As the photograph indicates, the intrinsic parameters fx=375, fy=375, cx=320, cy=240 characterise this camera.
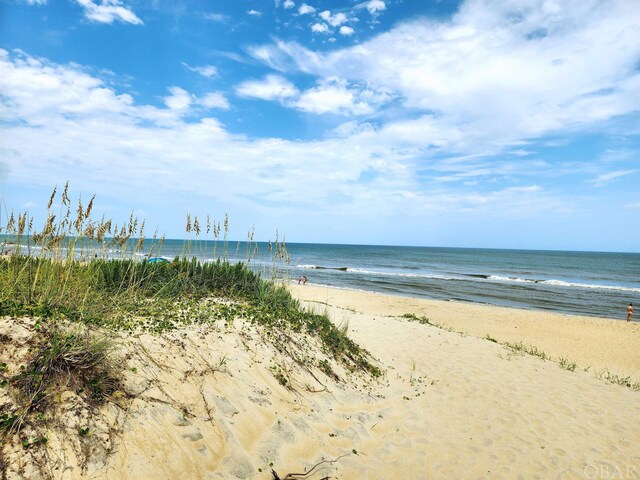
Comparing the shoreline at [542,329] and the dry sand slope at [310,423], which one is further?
the shoreline at [542,329]

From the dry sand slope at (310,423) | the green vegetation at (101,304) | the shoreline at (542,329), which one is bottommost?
the shoreline at (542,329)

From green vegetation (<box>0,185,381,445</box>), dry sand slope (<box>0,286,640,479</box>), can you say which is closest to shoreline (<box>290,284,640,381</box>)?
green vegetation (<box>0,185,381,445</box>)

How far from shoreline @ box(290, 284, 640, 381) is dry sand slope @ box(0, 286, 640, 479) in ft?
19.2

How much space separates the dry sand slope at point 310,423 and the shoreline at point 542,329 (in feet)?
19.2

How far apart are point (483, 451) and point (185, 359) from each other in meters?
4.86

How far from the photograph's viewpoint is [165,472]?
387 cm

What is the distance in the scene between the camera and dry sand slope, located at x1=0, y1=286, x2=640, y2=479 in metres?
4.02

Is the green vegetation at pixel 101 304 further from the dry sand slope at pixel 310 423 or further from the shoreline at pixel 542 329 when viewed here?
the shoreline at pixel 542 329

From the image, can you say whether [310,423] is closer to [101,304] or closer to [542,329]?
[101,304]

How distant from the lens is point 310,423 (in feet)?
18.5

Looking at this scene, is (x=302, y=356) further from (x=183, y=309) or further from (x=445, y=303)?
(x=445, y=303)

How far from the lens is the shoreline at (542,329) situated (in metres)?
15.3

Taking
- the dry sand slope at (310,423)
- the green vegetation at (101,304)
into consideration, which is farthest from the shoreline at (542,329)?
the dry sand slope at (310,423)

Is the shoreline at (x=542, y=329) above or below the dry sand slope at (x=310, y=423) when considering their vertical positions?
below
